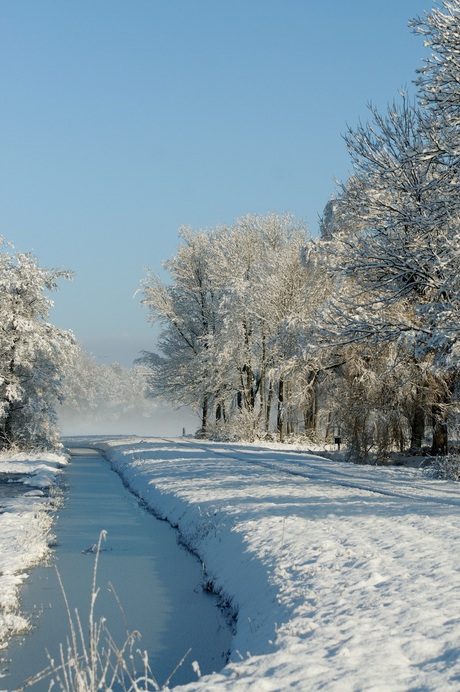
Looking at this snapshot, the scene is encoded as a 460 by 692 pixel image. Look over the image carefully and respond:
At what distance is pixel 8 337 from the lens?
31.8 m

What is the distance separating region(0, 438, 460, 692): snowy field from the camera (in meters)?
5.77

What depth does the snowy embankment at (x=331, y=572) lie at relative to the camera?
5.72 meters

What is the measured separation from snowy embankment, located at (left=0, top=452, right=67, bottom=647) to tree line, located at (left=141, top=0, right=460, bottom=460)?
330 inches

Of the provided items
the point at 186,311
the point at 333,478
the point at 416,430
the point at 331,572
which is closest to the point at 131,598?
the point at 331,572

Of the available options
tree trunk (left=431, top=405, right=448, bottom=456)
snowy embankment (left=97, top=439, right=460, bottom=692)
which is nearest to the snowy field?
snowy embankment (left=97, top=439, right=460, bottom=692)

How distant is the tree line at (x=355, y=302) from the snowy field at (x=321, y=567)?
3.38 m

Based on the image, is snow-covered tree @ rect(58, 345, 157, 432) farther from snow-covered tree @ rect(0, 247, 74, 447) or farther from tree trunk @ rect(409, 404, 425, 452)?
tree trunk @ rect(409, 404, 425, 452)

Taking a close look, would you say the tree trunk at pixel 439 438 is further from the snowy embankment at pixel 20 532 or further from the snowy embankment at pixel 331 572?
the snowy embankment at pixel 20 532

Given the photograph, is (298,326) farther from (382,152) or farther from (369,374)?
(382,152)

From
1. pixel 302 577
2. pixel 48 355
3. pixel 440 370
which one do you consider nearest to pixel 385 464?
pixel 440 370

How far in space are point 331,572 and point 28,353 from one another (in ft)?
85.5

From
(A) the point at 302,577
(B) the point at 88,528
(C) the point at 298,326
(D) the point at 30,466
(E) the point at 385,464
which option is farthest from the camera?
(C) the point at 298,326

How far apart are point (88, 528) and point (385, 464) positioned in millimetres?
10806

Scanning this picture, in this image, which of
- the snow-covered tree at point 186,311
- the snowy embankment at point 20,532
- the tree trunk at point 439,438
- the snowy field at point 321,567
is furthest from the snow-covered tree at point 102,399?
the snowy field at point 321,567
